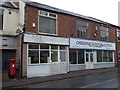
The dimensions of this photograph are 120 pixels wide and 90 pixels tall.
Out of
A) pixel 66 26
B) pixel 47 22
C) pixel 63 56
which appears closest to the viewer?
pixel 47 22

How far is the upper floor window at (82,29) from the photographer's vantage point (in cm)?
1692

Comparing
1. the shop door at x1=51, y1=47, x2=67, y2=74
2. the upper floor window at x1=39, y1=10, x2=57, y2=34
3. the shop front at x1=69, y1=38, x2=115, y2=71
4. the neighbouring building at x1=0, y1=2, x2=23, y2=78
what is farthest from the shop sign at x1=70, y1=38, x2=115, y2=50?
the neighbouring building at x1=0, y1=2, x2=23, y2=78

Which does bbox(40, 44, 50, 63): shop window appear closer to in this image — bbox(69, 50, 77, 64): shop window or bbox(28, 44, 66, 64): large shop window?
bbox(28, 44, 66, 64): large shop window

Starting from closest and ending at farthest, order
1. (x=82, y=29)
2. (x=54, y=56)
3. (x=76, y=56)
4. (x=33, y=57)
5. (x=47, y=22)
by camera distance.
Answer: (x=33, y=57) → (x=54, y=56) → (x=47, y=22) → (x=76, y=56) → (x=82, y=29)

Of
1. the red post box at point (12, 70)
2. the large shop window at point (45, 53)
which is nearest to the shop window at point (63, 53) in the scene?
the large shop window at point (45, 53)

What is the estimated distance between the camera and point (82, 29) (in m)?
17.3

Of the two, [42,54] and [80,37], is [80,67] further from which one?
[42,54]

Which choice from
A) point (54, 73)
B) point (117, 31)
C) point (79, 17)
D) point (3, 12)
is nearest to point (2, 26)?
point (3, 12)

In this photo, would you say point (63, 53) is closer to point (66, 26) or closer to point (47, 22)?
point (66, 26)

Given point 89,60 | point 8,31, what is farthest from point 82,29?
point 8,31

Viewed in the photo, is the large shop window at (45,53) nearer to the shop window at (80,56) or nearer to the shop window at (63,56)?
the shop window at (63,56)

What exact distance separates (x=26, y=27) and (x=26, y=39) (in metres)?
1.43

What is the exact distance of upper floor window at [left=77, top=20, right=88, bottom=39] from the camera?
16919 mm

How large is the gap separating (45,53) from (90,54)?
697 cm
